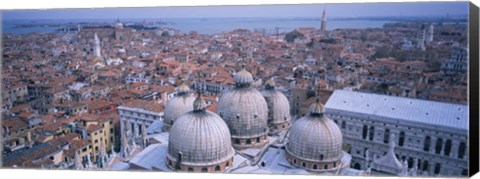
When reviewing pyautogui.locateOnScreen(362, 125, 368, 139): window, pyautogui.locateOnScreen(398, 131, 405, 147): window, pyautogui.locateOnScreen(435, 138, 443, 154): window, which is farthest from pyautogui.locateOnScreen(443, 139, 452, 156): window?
pyautogui.locateOnScreen(362, 125, 368, 139): window

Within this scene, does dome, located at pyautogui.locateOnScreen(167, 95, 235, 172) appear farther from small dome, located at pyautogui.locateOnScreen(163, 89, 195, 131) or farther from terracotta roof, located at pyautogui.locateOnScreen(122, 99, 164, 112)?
terracotta roof, located at pyautogui.locateOnScreen(122, 99, 164, 112)

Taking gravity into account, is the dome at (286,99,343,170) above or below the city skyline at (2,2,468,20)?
below

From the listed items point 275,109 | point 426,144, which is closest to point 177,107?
point 275,109

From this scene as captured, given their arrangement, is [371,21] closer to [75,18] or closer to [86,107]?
[75,18]

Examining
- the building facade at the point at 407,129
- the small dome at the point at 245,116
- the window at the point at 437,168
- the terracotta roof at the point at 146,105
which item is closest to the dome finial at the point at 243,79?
the small dome at the point at 245,116

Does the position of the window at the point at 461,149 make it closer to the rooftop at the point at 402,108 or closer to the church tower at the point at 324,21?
the rooftop at the point at 402,108

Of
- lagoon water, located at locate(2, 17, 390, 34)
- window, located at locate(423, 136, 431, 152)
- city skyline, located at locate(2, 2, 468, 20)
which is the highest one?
city skyline, located at locate(2, 2, 468, 20)

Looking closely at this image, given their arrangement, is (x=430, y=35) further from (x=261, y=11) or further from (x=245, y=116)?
(x=245, y=116)
